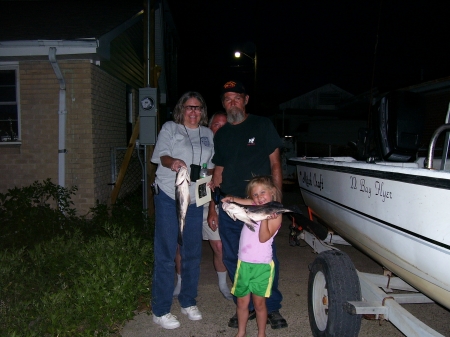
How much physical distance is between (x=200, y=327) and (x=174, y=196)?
1.26 meters

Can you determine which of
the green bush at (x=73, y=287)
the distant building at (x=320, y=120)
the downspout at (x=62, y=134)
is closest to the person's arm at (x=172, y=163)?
the green bush at (x=73, y=287)

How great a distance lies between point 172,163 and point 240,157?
0.61 metres

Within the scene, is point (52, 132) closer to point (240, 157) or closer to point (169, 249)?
point (169, 249)

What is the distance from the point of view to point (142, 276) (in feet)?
12.7

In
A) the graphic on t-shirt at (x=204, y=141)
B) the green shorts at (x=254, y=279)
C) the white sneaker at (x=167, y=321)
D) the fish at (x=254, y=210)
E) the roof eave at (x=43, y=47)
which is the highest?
the roof eave at (x=43, y=47)

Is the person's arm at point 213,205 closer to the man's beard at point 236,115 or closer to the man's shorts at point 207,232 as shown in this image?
the man's shorts at point 207,232

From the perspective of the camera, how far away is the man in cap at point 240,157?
331cm

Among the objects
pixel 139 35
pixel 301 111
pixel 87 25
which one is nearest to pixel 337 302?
pixel 87 25

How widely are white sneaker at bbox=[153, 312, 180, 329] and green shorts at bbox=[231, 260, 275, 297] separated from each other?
0.81m

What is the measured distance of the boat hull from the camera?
2.22 meters

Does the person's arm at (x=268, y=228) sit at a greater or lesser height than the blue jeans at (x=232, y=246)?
greater

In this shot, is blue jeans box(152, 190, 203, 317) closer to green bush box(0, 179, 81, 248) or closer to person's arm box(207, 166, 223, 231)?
person's arm box(207, 166, 223, 231)

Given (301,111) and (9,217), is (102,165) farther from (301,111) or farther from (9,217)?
(301,111)

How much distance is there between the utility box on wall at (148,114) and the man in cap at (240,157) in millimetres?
2673
